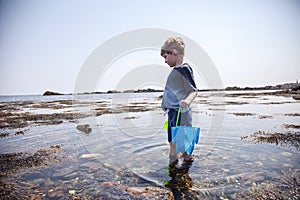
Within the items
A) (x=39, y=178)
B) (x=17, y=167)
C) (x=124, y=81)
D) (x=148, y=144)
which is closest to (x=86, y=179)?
(x=39, y=178)

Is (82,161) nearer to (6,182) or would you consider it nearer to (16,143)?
(6,182)

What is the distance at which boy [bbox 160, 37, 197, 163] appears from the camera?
4.38m

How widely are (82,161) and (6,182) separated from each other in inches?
69.5

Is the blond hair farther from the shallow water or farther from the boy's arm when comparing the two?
the shallow water

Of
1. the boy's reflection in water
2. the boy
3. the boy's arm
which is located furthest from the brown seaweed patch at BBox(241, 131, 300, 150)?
the boy's arm

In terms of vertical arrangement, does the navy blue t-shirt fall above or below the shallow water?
above

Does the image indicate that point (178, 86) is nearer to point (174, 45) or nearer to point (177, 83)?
point (177, 83)

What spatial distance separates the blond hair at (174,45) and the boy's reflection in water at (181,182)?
2832 millimetres

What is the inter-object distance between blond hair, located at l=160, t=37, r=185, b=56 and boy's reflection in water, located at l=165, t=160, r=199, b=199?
2832mm

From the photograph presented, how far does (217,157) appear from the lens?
210 inches

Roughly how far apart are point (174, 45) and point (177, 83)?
3.01 feet

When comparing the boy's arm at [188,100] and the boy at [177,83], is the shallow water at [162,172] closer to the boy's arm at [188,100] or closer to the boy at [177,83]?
the boy at [177,83]

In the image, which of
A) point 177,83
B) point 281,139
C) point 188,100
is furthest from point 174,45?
point 281,139

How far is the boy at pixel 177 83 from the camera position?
4.38m
